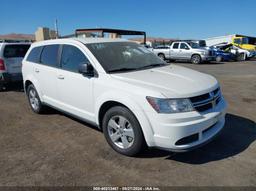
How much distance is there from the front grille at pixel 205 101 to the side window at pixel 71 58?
1888 mm

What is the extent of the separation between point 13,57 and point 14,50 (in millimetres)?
336

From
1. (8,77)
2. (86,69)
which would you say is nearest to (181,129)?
(86,69)

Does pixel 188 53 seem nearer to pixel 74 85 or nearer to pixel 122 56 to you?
pixel 122 56

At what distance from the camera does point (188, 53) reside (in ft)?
63.5

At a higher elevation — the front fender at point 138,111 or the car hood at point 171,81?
the car hood at point 171,81

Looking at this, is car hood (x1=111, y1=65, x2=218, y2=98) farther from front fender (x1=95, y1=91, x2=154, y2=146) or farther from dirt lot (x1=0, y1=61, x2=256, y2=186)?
dirt lot (x1=0, y1=61, x2=256, y2=186)

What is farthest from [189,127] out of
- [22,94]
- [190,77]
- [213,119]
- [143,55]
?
[22,94]

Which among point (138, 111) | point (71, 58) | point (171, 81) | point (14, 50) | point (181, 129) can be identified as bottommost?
point (181, 129)

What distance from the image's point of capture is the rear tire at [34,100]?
17.4ft

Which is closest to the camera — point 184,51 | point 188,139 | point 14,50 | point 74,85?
point 188,139

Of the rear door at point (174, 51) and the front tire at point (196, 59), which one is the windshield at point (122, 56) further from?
the rear door at point (174, 51)

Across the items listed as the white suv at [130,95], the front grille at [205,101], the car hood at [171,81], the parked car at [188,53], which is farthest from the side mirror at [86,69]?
the parked car at [188,53]

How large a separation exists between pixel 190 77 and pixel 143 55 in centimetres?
117

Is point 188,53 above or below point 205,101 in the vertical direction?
above
